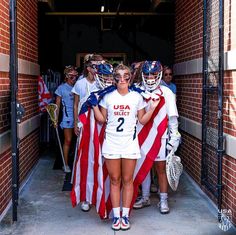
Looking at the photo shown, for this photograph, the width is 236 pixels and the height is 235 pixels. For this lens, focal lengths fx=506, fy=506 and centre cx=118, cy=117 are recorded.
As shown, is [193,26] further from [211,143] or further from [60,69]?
[60,69]

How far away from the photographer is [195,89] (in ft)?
24.9

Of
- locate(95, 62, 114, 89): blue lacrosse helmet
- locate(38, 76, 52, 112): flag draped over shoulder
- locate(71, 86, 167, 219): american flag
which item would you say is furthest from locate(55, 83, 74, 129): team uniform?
locate(95, 62, 114, 89): blue lacrosse helmet

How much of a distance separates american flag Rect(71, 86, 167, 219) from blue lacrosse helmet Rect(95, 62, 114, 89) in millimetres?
339

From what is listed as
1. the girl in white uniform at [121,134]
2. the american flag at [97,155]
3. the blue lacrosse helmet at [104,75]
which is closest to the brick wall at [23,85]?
the american flag at [97,155]

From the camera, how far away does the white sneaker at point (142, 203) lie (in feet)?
20.6

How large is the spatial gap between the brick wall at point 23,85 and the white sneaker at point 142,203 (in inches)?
63.1

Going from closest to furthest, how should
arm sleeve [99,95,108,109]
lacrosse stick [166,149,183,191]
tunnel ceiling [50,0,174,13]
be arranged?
arm sleeve [99,95,108,109], lacrosse stick [166,149,183,191], tunnel ceiling [50,0,174,13]

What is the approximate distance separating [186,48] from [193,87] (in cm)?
95

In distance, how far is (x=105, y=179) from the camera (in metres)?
5.91

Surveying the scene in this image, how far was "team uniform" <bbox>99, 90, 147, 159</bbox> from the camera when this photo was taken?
211 inches

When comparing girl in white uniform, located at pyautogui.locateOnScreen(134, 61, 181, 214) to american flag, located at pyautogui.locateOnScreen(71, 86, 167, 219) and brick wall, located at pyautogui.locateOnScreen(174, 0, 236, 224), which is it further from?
brick wall, located at pyautogui.locateOnScreen(174, 0, 236, 224)

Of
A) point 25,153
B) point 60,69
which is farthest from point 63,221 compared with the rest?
point 60,69

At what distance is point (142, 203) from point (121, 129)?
55.5 inches

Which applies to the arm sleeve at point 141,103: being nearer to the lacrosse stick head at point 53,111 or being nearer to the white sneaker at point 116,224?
the white sneaker at point 116,224
